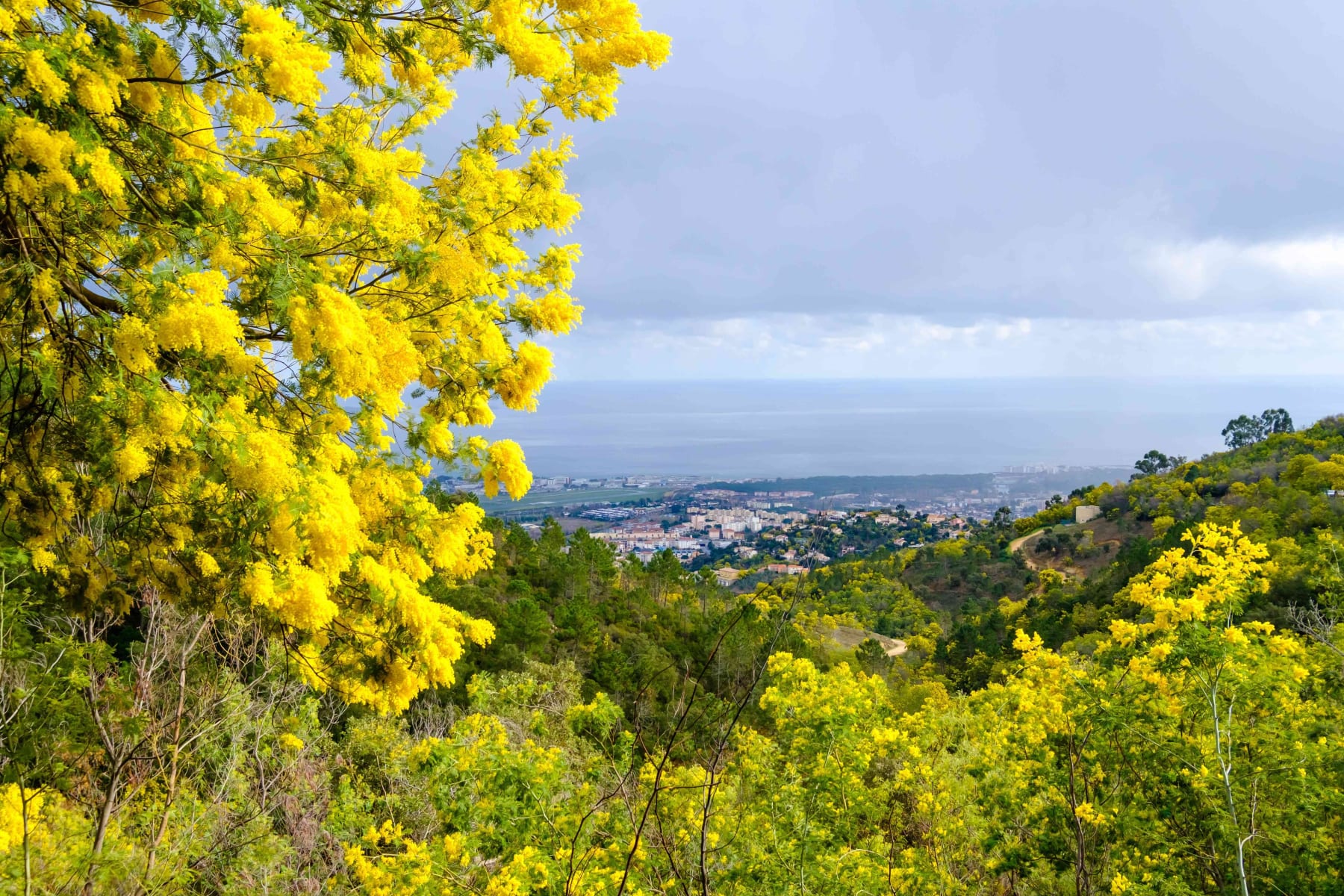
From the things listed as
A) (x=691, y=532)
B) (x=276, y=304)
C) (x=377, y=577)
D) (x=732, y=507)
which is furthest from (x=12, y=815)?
(x=691, y=532)

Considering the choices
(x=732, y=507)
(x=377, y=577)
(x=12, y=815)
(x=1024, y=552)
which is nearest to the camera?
(x=377, y=577)

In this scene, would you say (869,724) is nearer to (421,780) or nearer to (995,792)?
(995,792)

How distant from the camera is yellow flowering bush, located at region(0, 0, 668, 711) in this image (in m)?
2.48

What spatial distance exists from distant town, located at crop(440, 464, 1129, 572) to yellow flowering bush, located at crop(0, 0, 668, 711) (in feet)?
105

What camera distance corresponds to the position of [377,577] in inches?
120

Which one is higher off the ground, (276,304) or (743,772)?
(276,304)

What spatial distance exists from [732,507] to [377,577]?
157 ft

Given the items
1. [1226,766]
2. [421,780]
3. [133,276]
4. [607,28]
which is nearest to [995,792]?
[1226,766]

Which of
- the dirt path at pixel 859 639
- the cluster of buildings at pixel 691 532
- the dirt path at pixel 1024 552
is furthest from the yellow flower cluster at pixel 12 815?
the dirt path at pixel 1024 552

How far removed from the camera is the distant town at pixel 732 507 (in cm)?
4809

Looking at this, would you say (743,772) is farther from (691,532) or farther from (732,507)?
(691,532)

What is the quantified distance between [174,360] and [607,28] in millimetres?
2728

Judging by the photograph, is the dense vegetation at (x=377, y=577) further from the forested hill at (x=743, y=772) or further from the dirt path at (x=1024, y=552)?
the dirt path at (x=1024, y=552)

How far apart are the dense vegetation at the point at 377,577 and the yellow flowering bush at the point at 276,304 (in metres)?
0.02
